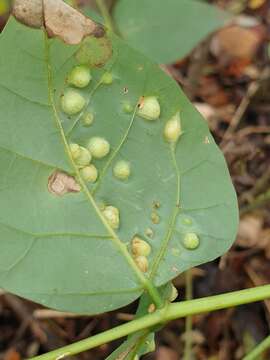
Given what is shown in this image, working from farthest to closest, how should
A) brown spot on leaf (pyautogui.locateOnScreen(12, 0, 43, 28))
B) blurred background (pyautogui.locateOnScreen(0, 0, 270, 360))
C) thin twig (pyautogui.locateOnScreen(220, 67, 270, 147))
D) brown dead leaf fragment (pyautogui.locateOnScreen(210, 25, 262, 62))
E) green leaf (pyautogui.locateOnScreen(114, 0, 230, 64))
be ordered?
brown dead leaf fragment (pyautogui.locateOnScreen(210, 25, 262, 62)) < thin twig (pyautogui.locateOnScreen(220, 67, 270, 147)) < blurred background (pyautogui.locateOnScreen(0, 0, 270, 360)) < green leaf (pyautogui.locateOnScreen(114, 0, 230, 64)) < brown spot on leaf (pyautogui.locateOnScreen(12, 0, 43, 28))

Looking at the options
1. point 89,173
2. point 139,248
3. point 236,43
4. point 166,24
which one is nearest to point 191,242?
point 139,248

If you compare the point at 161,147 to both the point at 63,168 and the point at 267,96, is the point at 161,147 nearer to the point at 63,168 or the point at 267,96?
the point at 63,168

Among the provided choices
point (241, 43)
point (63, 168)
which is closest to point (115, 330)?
point (63, 168)

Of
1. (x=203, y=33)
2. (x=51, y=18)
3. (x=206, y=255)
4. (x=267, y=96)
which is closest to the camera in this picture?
(x=51, y=18)

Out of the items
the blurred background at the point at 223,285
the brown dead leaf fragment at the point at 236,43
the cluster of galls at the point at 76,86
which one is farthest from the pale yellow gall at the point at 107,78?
the brown dead leaf fragment at the point at 236,43

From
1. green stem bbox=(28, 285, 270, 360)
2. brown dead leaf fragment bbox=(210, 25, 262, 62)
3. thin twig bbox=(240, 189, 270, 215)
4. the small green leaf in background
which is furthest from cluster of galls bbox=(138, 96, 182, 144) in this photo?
brown dead leaf fragment bbox=(210, 25, 262, 62)

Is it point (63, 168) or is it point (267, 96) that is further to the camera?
point (267, 96)

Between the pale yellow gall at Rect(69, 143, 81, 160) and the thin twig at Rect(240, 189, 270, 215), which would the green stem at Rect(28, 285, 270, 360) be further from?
the thin twig at Rect(240, 189, 270, 215)
